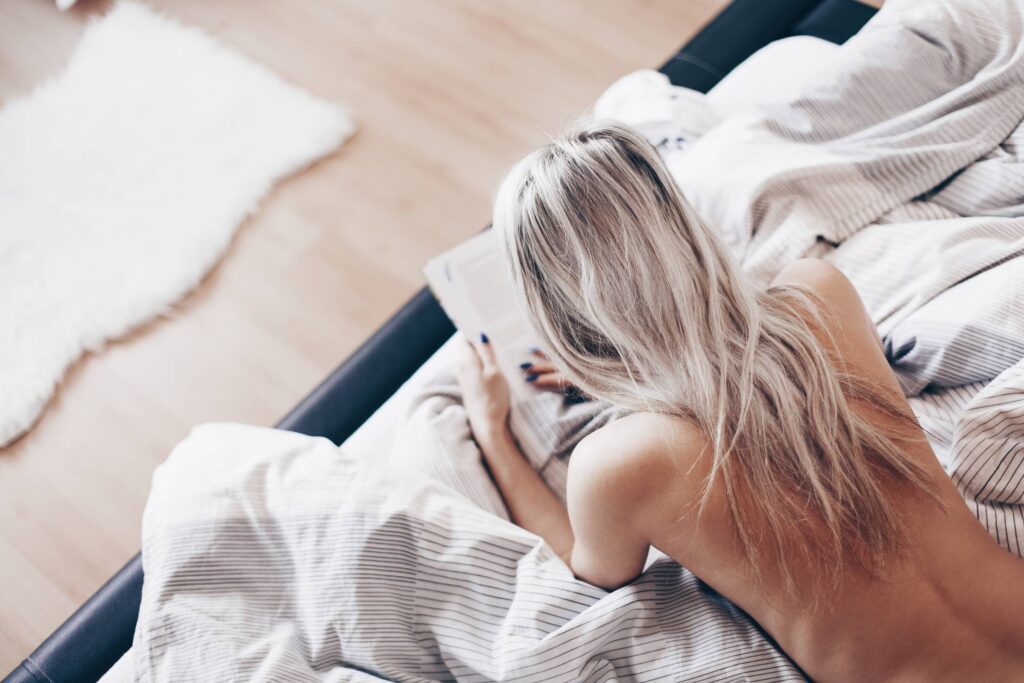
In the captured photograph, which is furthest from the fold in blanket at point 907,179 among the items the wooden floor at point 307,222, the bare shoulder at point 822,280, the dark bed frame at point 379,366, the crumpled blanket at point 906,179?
the wooden floor at point 307,222

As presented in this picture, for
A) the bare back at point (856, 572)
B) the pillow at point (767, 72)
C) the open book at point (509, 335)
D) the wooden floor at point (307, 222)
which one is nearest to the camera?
the bare back at point (856, 572)

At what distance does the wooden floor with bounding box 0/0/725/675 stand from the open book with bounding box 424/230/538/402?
0.47 m

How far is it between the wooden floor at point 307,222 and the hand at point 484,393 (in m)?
0.56

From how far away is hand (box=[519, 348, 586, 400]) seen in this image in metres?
1.10

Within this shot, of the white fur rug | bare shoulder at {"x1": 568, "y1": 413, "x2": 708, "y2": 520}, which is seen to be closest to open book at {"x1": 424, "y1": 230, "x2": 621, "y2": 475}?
bare shoulder at {"x1": 568, "y1": 413, "x2": 708, "y2": 520}

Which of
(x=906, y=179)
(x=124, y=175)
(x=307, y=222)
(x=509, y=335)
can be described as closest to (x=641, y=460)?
(x=509, y=335)

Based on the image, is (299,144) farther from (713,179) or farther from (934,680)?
(934,680)

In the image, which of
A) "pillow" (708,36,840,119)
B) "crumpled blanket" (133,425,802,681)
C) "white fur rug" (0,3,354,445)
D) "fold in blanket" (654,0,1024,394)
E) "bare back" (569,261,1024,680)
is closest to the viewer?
"bare back" (569,261,1024,680)

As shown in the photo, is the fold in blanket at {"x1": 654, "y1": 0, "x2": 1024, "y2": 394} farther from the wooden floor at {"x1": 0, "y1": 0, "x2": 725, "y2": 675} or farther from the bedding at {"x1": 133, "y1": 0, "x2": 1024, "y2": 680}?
the wooden floor at {"x1": 0, "y1": 0, "x2": 725, "y2": 675}

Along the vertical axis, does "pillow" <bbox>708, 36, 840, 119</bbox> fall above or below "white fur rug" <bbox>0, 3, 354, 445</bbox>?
below

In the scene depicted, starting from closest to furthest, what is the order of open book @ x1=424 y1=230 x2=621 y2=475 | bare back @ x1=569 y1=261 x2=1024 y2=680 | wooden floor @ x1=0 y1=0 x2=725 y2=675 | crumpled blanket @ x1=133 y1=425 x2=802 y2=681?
bare back @ x1=569 y1=261 x2=1024 y2=680 → crumpled blanket @ x1=133 y1=425 x2=802 y2=681 → open book @ x1=424 y1=230 x2=621 y2=475 → wooden floor @ x1=0 y1=0 x2=725 y2=675

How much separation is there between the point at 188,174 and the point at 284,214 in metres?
0.27

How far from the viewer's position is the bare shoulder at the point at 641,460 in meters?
0.72

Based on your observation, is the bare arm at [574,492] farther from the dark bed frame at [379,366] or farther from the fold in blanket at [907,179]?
the fold in blanket at [907,179]
